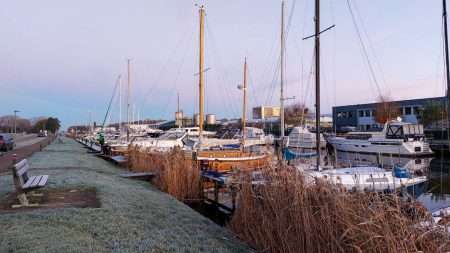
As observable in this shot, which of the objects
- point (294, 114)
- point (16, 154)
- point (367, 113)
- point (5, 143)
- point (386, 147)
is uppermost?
point (294, 114)

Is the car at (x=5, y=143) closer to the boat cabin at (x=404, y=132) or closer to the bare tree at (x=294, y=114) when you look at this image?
the boat cabin at (x=404, y=132)

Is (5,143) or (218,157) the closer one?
(218,157)

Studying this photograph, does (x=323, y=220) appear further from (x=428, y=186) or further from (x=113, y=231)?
(x=428, y=186)

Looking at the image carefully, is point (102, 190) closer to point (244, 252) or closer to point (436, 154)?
point (244, 252)

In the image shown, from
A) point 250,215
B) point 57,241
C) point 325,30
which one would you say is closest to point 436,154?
point 325,30

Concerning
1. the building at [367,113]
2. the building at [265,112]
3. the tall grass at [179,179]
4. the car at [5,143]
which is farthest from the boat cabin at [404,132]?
the building at [265,112]

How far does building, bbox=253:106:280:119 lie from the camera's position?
90188mm

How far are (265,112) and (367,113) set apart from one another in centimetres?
3237

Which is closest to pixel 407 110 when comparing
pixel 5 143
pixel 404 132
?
pixel 404 132

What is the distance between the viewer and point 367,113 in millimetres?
62719

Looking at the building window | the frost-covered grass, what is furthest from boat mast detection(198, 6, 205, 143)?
the building window

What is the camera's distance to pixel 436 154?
3186 cm

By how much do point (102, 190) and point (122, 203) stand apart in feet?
4.83

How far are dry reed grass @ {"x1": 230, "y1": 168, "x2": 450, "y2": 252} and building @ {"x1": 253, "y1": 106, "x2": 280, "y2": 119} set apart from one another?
80.5 m
